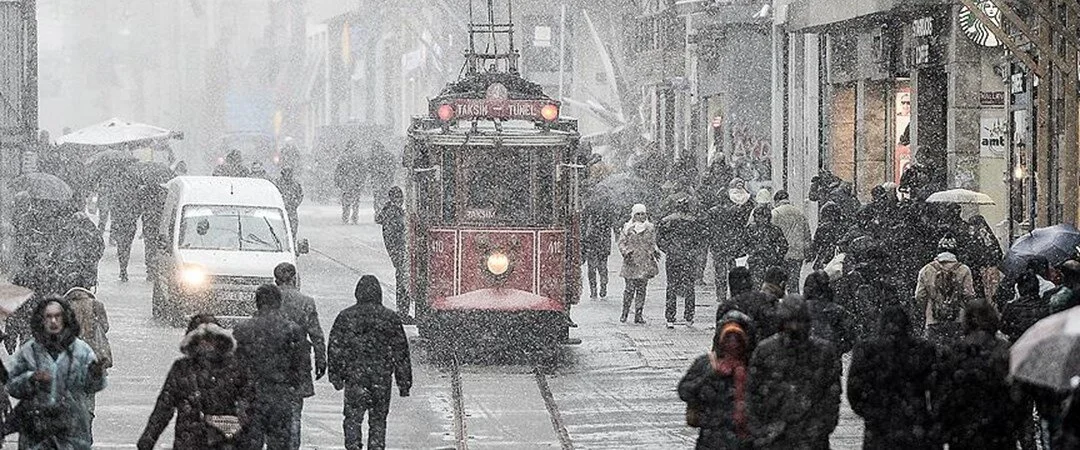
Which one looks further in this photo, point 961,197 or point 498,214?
point 961,197

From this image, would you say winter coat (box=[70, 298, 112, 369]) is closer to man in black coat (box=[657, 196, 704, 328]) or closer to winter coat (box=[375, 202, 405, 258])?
man in black coat (box=[657, 196, 704, 328])

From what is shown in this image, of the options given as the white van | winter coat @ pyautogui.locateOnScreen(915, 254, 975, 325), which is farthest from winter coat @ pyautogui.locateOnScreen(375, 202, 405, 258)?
winter coat @ pyautogui.locateOnScreen(915, 254, 975, 325)

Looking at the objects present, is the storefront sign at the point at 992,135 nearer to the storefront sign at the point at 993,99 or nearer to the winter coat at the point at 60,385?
the storefront sign at the point at 993,99

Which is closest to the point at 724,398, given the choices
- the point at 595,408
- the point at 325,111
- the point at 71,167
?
the point at 595,408

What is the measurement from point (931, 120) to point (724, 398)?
21808 millimetres

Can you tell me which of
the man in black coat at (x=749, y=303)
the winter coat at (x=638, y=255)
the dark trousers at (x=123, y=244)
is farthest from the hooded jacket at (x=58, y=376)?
the dark trousers at (x=123, y=244)

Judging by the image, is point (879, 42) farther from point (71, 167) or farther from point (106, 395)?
point (106, 395)

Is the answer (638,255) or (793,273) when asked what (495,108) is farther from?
(793,273)

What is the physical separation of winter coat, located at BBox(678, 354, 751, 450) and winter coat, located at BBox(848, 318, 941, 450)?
2.78ft

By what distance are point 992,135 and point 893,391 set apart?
18.3 m

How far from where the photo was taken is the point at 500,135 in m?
21.9

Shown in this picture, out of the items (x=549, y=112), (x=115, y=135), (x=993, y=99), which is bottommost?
(x=115, y=135)

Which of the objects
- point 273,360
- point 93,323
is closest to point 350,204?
point 93,323

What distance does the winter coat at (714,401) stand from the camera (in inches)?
472
